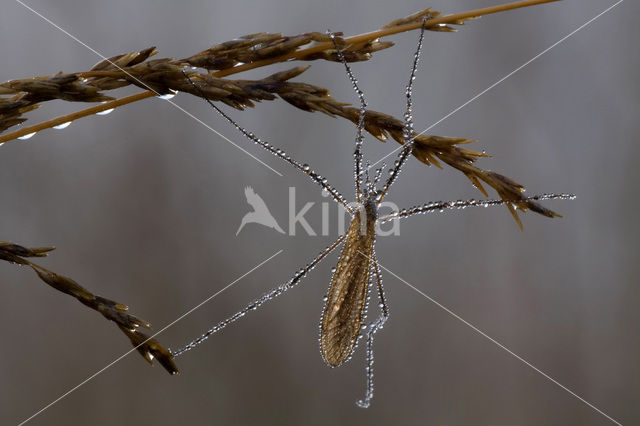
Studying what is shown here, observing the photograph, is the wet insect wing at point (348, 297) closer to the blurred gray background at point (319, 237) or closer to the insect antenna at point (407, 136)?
the insect antenna at point (407, 136)

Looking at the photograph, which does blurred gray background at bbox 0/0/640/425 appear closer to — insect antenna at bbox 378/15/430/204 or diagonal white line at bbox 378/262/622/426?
diagonal white line at bbox 378/262/622/426

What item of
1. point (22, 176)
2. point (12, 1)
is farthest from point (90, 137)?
point (12, 1)

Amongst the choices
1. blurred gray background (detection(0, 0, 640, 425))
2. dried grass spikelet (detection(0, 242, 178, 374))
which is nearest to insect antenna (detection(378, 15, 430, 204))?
dried grass spikelet (detection(0, 242, 178, 374))

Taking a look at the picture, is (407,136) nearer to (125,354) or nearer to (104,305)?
(104,305)

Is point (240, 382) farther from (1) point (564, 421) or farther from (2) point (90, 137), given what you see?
(1) point (564, 421)

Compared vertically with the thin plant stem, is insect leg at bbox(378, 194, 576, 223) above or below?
below

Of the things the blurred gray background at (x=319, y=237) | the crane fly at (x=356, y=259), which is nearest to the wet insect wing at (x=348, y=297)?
the crane fly at (x=356, y=259)

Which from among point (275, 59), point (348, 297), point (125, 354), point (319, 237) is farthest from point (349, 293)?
point (125, 354)
